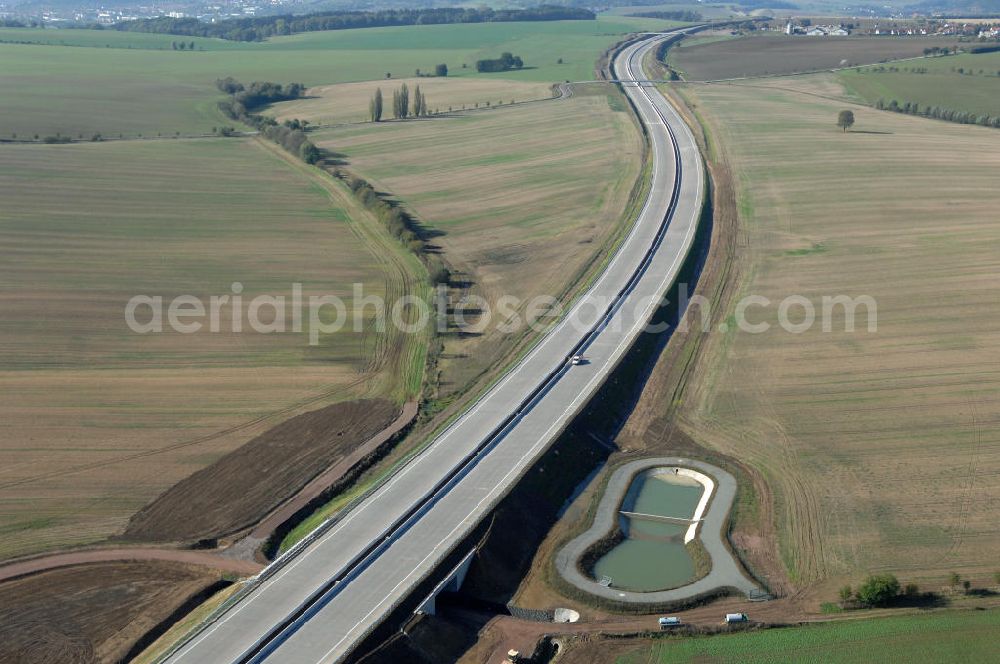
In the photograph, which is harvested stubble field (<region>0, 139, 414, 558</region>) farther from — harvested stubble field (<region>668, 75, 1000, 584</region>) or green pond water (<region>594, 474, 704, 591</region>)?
harvested stubble field (<region>668, 75, 1000, 584</region>)

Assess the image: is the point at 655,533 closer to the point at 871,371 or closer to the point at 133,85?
the point at 871,371

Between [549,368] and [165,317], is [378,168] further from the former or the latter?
[549,368]

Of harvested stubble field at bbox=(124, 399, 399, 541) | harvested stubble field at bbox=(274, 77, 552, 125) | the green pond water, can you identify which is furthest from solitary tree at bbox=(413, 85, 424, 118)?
the green pond water

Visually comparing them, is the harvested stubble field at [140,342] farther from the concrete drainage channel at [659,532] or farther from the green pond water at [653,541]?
the green pond water at [653,541]

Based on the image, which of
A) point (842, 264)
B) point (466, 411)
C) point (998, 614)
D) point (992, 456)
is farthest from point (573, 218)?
point (998, 614)

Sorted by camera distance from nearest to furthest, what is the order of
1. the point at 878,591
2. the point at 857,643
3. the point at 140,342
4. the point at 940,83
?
the point at 857,643 < the point at 878,591 < the point at 140,342 < the point at 940,83

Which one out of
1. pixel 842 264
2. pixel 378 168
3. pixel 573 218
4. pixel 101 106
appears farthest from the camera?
pixel 101 106

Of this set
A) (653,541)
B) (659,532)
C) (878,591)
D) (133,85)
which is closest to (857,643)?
(878,591)
